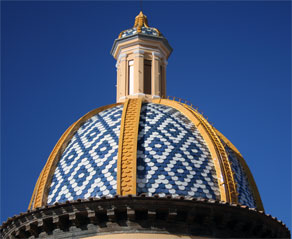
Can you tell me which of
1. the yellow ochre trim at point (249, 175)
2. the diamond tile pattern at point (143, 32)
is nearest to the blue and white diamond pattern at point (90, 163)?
the yellow ochre trim at point (249, 175)

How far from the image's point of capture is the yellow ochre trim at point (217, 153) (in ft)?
59.0

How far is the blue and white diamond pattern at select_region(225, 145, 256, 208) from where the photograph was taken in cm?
1870

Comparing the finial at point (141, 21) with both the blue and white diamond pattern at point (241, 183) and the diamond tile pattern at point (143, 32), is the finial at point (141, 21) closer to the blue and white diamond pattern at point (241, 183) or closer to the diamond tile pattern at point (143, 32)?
the diamond tile pattern at point (143, 32)

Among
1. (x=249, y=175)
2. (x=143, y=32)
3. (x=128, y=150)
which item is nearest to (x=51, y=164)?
(x=128, y=150)

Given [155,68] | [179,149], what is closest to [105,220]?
[179,149]

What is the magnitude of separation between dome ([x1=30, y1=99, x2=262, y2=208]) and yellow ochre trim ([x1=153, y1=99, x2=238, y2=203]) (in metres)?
0.03

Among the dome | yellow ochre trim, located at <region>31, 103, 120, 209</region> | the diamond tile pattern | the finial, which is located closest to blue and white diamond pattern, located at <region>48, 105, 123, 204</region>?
the dome

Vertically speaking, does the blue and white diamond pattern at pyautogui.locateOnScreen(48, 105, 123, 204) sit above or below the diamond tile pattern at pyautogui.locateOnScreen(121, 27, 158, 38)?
below

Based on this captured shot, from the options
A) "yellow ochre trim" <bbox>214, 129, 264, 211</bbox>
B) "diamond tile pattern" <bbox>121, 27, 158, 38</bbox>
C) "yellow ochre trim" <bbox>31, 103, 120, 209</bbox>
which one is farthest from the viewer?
"diamond tile pattern" <bbox>121, 27, 158, 38</bbox>

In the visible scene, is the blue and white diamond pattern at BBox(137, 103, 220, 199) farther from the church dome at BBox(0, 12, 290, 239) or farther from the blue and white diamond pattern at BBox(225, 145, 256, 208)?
the blue and white diamond pattern at BBox(225, 145, 256, 208)

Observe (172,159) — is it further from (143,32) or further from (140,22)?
(140,22)

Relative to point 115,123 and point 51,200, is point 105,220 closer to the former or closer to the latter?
point 51,200

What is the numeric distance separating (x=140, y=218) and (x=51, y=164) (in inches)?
153

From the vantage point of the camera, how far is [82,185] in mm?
17953
